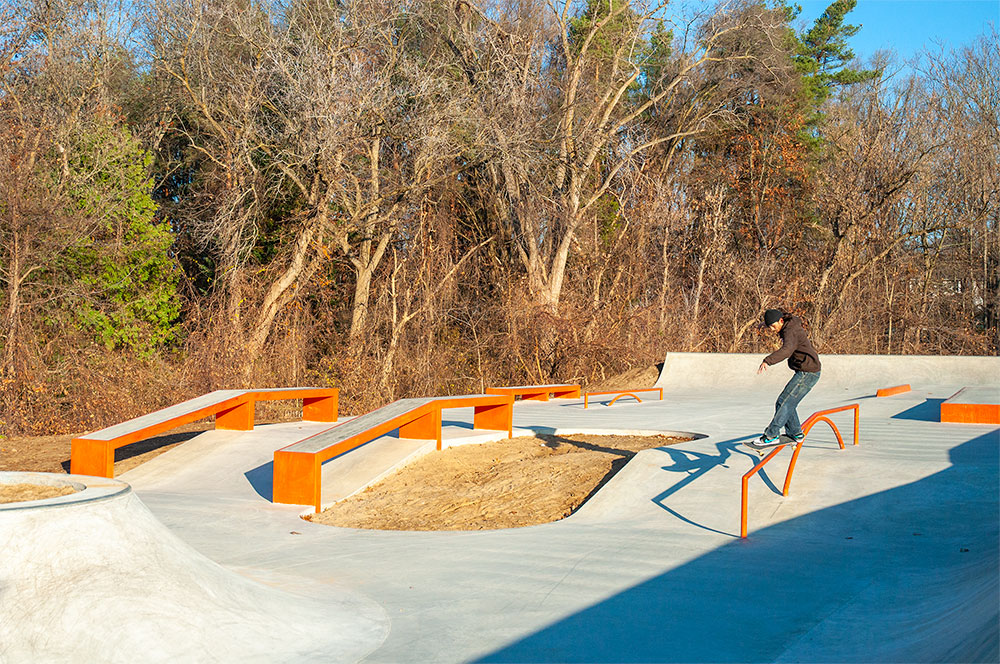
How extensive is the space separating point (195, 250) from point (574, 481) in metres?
15.5

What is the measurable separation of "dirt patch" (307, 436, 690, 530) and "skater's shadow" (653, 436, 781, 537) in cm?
79

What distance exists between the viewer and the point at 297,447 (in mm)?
8812

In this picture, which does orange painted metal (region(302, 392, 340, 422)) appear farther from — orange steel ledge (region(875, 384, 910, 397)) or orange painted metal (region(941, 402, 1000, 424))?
orange steel ledge (region(875, 384, 910, 397))

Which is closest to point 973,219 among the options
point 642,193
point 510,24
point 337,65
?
point 642,193

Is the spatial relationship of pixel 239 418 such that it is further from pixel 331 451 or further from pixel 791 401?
pixel 791 401

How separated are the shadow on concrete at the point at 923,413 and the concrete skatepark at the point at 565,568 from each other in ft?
3.00

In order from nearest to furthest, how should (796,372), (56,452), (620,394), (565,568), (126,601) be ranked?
(126,601) < (565,568) < (796,372) < (56,452) < (620,394)

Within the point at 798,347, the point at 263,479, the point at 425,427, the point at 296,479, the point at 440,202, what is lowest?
the point at 263,479

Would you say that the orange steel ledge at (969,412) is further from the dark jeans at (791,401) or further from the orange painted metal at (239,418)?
the orange painted metal at (239,418)

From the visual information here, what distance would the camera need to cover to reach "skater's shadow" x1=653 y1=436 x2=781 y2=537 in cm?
811

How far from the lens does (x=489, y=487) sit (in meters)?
9.36

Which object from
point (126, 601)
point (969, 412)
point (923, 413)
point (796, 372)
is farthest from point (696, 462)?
point (126, 601)

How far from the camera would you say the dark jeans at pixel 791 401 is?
28.2ft

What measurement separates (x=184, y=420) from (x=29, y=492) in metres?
5.39
